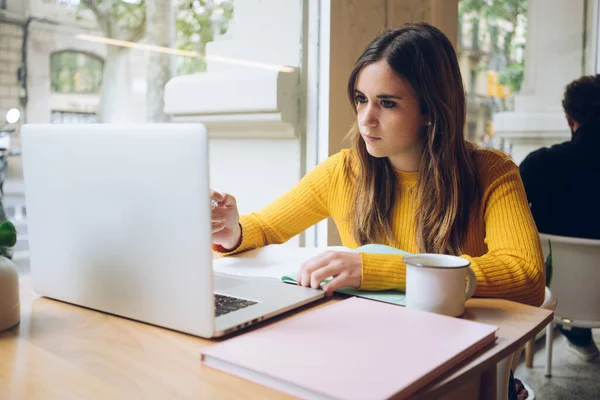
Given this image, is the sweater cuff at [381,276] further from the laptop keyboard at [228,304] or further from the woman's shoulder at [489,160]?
the woman's shoulder at [489,160]

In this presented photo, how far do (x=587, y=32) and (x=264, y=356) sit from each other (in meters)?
3.53

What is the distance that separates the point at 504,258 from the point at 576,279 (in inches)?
50.2

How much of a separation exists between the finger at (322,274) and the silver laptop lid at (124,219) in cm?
27

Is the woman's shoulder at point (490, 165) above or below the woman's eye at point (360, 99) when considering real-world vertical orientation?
below

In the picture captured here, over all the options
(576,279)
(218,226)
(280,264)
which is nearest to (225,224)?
(218,226)

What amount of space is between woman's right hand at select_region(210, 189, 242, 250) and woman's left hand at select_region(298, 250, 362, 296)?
0.32m

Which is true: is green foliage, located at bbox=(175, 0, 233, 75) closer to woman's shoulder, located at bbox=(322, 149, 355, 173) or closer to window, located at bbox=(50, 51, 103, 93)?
window, located at bbox=(50, 51, 103, 93)

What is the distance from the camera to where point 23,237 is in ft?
3.13

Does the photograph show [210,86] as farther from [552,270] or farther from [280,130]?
[552,270]

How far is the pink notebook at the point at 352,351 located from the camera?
0.58 m

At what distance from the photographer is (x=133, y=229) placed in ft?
2.55

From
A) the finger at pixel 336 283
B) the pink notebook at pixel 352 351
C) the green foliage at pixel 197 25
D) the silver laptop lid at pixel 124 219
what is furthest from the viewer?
the green foliage at pixel 197 25

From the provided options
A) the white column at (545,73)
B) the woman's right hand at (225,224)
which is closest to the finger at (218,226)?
the woman's right hand at (225,224)

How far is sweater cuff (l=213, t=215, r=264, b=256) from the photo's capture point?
1271 mm
